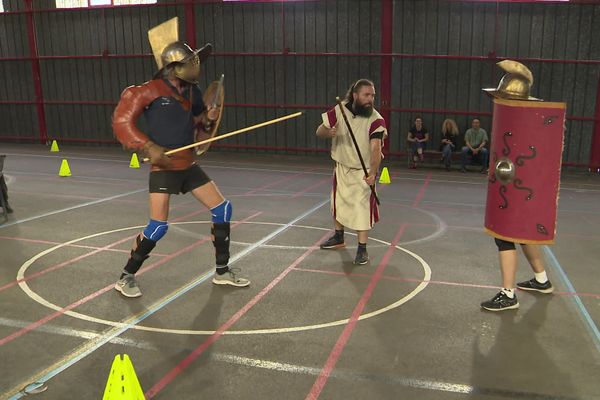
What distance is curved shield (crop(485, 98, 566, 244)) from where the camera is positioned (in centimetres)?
445

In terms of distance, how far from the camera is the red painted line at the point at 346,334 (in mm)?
3635

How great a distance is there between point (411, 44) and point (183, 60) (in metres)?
12.0

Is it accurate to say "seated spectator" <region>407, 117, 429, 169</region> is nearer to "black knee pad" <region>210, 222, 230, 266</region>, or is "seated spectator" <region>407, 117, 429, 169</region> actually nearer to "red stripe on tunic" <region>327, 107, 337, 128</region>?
"red stripe on tunic" <region>327, 107, 337, 128</region>

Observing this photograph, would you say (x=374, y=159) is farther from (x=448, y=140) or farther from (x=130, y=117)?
(x=448, y=140)

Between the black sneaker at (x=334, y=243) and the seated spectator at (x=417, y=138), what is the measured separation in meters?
8.58

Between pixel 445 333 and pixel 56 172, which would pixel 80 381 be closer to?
pixel 445 333

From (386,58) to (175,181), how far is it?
1201 cm

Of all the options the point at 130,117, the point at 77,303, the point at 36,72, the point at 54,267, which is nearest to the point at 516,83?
the point at 130,117

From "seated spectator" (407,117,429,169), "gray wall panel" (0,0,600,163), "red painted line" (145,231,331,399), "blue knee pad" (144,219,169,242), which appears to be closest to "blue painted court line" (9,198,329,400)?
"blue knee pad" (144,219,169,242)

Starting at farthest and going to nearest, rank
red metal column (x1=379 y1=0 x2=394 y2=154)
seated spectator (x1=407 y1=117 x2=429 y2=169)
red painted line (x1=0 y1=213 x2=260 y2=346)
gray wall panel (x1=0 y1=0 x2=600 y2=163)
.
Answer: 1. red metal column (x1=379 y1=0 x2=394 y2=154)
2. seated spectator (x1=407 y1=117 x2=429 y2=169)
3. gray wall panel (x1=0 y1=0 x2=600 y2=163)
4. red painted line (x1=0 y1=213 x2=260 y2=346)

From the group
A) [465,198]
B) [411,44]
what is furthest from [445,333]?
[411,44]

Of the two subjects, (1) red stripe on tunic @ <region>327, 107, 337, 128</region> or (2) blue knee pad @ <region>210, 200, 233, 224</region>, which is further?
(1) red stripe on tunic @ <region>327, 107, 337, 128</region>

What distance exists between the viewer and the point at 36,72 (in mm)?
19844

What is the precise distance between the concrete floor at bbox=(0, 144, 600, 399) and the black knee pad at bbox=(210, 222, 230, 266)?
0.99ft
